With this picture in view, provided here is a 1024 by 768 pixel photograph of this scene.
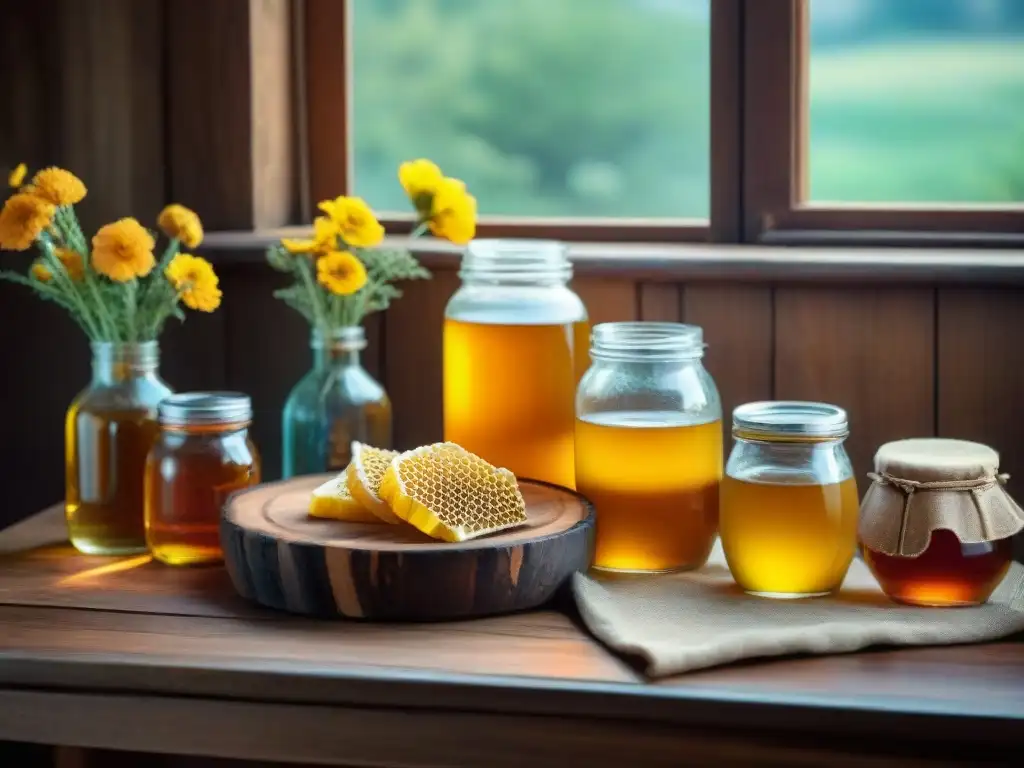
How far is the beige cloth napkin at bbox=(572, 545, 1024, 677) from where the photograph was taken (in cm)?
98

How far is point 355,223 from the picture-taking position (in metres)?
1.33

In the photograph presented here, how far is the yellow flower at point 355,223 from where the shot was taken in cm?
133

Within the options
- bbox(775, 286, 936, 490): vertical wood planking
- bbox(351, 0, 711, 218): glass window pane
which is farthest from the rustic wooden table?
bbox(351, 0, 711, 218): glass window pane

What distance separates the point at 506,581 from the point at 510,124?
29.3 inches

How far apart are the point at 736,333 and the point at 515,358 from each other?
30 cm

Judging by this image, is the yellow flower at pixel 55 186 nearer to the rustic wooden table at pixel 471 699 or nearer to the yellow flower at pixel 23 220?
the yellow flower at pixel 23 220

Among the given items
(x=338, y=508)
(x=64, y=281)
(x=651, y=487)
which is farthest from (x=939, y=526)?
(x=64, y=281)

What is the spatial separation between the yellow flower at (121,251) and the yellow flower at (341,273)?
0.53 ft

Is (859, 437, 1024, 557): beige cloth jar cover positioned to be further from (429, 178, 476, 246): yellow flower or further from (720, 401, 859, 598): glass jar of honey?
(429, 178, 476, 246): yellow flower

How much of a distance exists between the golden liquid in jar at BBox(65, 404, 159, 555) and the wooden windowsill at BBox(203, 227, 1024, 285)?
0.30 meters

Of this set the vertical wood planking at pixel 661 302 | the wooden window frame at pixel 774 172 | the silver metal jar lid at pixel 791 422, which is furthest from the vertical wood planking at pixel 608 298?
the silver metal jar lid at pixel 791 422

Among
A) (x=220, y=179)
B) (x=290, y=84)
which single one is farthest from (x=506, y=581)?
(x=290, y=84)

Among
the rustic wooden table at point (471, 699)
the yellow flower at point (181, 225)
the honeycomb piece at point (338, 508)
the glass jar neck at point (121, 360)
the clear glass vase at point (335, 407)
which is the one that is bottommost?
the rustic wooden table at point (471, 699)

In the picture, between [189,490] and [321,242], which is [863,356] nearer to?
[321,242]
